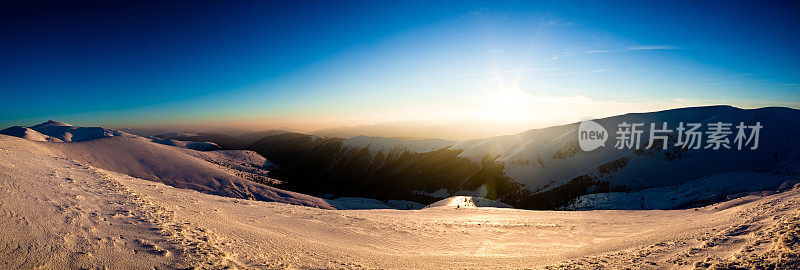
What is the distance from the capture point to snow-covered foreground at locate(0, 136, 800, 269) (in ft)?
16.2

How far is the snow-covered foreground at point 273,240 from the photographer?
16.2 ft

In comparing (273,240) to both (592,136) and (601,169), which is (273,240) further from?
(592,136)

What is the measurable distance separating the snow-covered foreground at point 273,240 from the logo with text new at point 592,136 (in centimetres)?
6639

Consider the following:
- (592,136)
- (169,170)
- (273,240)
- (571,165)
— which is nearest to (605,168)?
(571,165)

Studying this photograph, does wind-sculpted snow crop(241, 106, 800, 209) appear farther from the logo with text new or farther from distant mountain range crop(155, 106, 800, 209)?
the logo with text new

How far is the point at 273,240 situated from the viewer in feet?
23.4

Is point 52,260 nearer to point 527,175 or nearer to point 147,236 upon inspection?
point 147,236

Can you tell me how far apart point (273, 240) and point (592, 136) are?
80.3m

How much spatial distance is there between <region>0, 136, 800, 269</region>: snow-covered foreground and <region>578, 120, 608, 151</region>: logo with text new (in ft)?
218

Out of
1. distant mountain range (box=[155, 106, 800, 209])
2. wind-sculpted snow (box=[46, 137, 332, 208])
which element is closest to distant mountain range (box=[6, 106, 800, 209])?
distant mountain range (box=[155, 106, 800, 209])

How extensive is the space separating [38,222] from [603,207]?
130 ft

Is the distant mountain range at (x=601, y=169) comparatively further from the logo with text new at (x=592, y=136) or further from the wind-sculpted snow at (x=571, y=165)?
the logo with text new at (x=592, y=136)

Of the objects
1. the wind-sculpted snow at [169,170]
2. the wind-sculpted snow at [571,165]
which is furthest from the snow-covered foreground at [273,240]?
the wind-sculpted snow at [571,165]

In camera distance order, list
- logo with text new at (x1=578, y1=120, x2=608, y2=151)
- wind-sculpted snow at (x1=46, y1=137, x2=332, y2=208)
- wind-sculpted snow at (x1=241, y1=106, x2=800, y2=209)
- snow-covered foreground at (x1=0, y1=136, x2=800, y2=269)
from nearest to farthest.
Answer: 1. snow-covered foreground at (x1=0, y1=136, x2=800, y2=269)
2. wind-sculpted snow at (x1=46, y1=137, x2=332, y2=208)
3. wind-sculpted snow at (x1=241, y1=106, x2=800, y2=209)
4. logo with text new at (x1=578, y1=120, x2=608, y2=151)
